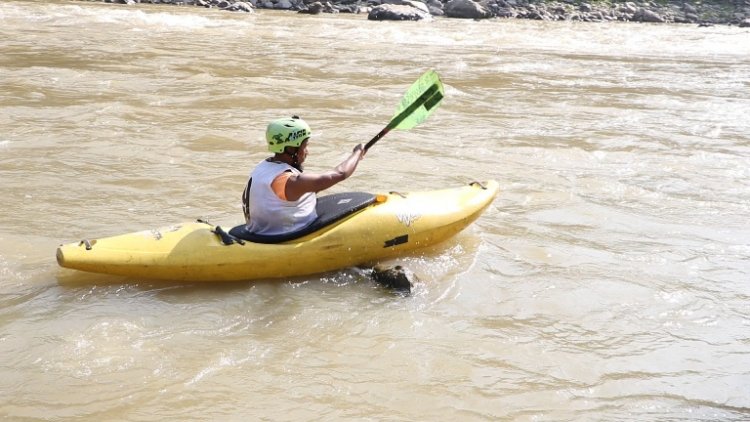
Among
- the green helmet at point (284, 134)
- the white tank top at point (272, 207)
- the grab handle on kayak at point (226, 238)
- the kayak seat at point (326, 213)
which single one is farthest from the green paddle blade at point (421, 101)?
the grab handle on kayak at point (226, 238)

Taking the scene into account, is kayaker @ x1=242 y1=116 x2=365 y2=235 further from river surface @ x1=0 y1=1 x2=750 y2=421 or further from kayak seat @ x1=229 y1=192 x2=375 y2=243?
river surface @ x1=0 y1=1 x2=750 y2=421

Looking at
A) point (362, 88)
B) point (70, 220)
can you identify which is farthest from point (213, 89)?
point (70, 220)

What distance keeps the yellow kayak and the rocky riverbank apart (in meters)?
16.0

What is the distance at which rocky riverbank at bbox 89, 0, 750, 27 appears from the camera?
69.3ft

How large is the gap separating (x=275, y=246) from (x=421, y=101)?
1.62 meters

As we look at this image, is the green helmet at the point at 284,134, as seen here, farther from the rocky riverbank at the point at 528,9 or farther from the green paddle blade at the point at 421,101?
the rocky riverbank at the point at 528,9

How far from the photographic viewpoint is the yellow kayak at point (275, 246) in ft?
13.9

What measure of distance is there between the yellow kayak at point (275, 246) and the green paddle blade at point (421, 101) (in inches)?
24.7

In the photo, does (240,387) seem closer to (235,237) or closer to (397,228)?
(235,237)

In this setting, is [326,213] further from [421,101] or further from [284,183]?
[421,101]

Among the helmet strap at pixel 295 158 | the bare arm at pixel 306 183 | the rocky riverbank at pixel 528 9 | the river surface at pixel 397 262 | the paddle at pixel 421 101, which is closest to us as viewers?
the river surface at pixel 397 262

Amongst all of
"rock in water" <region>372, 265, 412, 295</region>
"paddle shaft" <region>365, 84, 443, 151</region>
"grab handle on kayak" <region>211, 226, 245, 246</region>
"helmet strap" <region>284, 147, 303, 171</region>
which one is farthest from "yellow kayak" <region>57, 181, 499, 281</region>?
"paddle shaft" <region>365, 84, 443, 151</region>

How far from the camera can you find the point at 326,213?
4.62 m

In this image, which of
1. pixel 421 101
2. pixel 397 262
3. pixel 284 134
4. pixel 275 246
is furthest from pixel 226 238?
pixel 421 101
